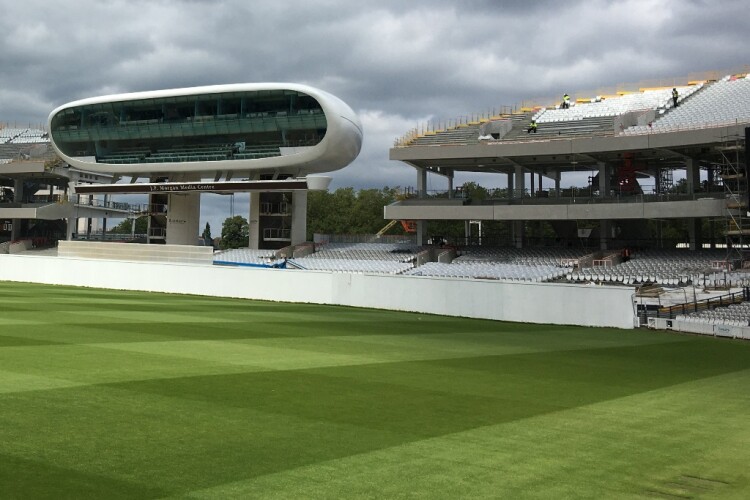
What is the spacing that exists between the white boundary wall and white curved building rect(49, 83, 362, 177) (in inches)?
1034

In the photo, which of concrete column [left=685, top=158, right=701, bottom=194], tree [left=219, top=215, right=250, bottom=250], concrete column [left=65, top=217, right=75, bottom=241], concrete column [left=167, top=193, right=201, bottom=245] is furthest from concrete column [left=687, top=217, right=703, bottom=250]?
tree [left=219, top=215, right=250, bottom=250]

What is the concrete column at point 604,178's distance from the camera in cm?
5294

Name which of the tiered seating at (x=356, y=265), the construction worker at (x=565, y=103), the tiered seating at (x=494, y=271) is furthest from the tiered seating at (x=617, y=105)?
the tiered seating at (x=356, y=265)

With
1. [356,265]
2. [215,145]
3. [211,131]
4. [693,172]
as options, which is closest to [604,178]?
[693,172]

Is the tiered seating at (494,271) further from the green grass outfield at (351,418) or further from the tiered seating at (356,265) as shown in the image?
the green grass outfield at (351,418)

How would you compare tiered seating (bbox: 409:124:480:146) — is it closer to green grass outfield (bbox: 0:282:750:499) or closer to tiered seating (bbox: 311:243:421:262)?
tiered seating (bbox: 311:243:421:262)

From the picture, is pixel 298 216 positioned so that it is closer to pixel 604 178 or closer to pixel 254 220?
pixel 254 220

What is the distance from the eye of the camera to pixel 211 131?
2493 inches

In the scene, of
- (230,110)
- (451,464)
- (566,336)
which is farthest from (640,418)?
(230,110)

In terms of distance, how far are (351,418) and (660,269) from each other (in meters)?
38.7

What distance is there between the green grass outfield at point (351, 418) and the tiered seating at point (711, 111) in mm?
35826

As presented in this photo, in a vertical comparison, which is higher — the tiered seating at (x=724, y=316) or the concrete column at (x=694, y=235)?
the concrete column at (x=694, y=235)

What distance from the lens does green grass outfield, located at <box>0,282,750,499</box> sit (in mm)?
5773

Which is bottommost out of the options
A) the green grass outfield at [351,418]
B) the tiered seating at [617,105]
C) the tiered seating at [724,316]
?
the tiered seating at [724,316]
